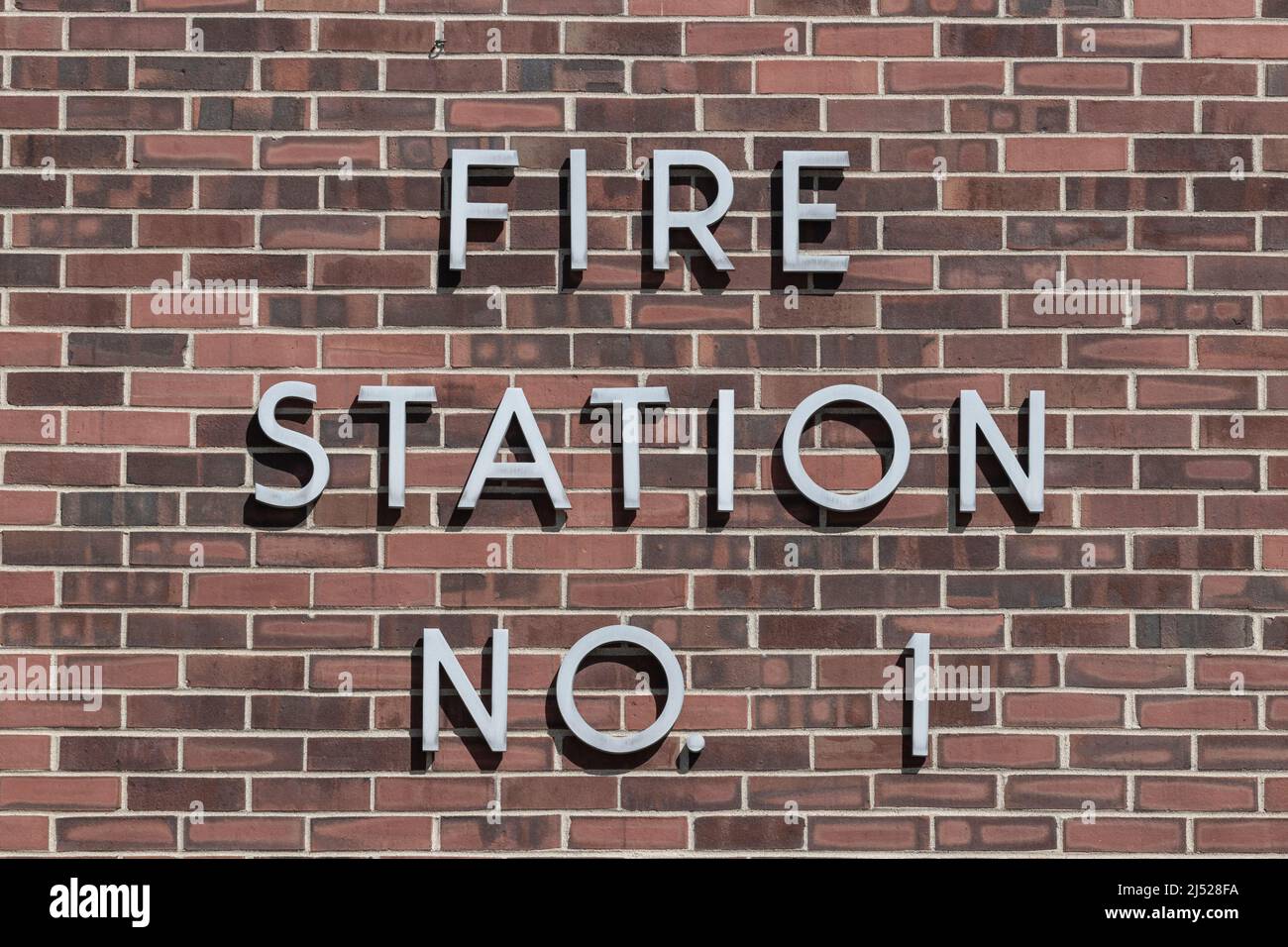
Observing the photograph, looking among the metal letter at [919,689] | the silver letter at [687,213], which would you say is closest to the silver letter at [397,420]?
the silver letter at [687,213]

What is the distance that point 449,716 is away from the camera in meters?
2.91

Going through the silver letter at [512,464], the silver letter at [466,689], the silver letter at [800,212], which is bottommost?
the silver letter at [466,689]

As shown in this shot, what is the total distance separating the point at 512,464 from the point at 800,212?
2.92 ft

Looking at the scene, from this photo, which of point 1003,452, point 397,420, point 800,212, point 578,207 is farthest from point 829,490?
point 397,420

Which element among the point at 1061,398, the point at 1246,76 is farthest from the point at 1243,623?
the point at 1246,76

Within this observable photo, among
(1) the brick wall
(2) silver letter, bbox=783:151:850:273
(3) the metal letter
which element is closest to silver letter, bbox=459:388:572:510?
(1) the brick wall

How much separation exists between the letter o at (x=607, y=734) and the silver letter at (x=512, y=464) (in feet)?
1.04

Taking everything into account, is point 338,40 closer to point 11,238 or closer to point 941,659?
point 11,238

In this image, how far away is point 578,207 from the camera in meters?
2.94

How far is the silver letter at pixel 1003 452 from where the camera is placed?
115 inches

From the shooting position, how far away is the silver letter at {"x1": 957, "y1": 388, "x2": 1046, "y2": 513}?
2918 mm

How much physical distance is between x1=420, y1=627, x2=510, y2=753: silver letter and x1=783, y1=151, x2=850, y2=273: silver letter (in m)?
1.10

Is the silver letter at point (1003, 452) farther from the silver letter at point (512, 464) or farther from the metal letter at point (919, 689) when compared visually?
the silver letter at point (512, 464)

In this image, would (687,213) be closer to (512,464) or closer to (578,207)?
(578,207)
